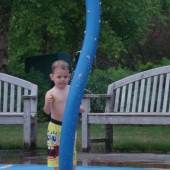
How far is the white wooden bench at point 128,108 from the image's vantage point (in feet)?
24.9

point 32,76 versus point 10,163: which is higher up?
point 32,76

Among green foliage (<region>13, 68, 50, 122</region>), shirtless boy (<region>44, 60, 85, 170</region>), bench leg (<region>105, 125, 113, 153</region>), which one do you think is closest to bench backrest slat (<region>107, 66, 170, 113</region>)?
bench leg (<region>105, 125, 113, 153</region>)

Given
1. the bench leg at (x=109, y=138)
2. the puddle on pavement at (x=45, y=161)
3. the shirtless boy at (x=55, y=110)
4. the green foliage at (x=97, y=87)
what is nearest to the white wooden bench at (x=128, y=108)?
the bench leg at (x=109, y=138)

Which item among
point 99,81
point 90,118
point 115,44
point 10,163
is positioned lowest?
point 10,163

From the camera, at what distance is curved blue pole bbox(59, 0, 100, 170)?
3.62m

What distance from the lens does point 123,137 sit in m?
9.26

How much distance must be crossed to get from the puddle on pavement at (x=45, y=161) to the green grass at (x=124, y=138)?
1.88 ft

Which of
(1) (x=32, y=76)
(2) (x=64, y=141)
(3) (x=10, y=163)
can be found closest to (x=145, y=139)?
(3) (x=10, y=163)

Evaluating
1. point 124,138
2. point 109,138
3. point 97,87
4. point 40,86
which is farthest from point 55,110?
point 97,87

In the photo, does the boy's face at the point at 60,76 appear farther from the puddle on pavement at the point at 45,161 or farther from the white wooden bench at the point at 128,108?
the white wooden bench at the point at 128,108

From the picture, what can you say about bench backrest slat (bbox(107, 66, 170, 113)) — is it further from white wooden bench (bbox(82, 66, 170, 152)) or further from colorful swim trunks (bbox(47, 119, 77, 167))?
colorful swim trunks (bbox(47, 119, 77, 167))

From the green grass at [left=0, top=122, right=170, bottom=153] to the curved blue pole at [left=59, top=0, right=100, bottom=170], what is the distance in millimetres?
4511

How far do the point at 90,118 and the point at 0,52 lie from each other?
4958 millimetres

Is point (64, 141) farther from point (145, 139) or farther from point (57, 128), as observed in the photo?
point (145, 139)
